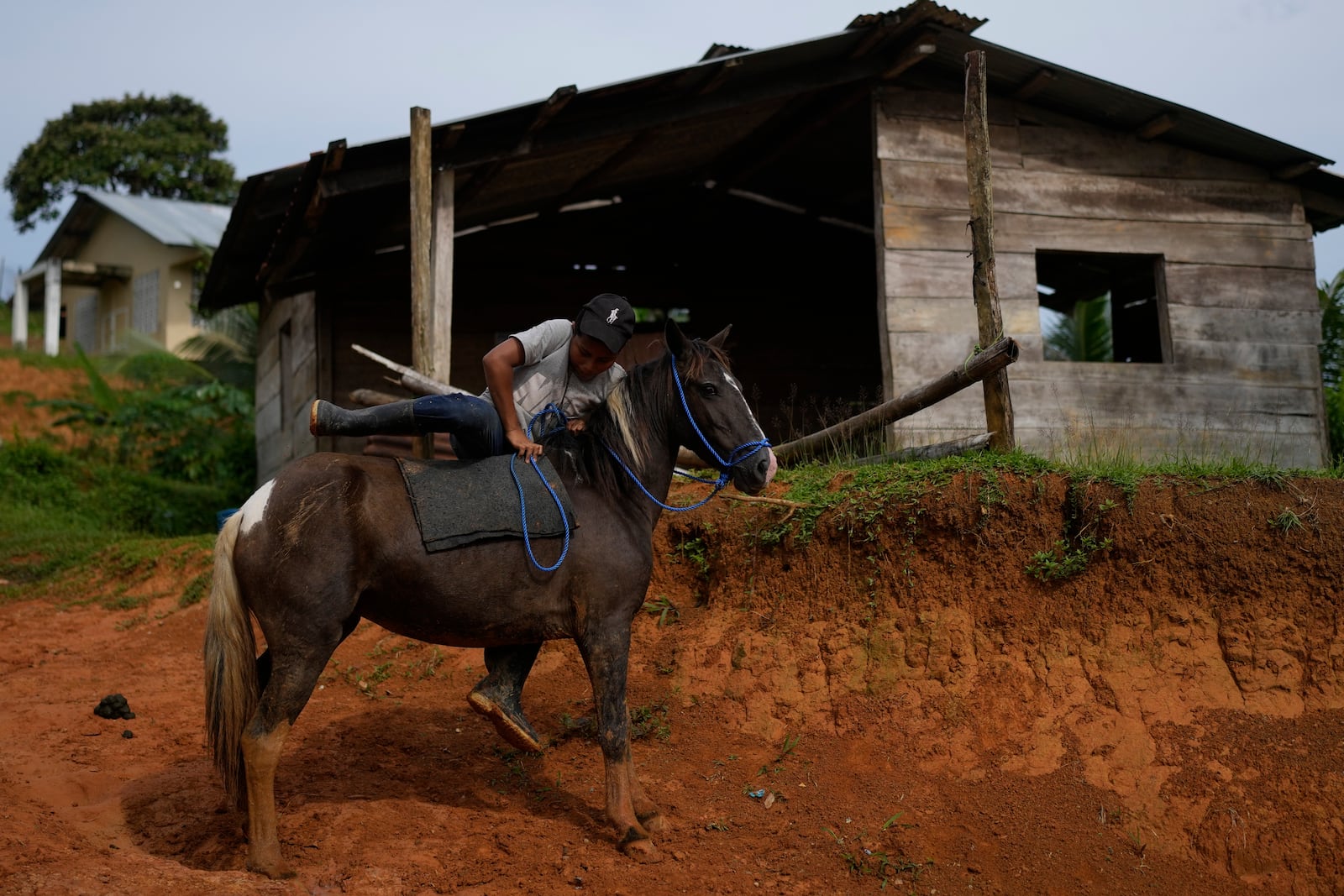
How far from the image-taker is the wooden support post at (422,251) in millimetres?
8672

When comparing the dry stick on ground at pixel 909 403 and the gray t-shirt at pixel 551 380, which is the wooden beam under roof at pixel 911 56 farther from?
the gray t-shirt at pixel 551 380

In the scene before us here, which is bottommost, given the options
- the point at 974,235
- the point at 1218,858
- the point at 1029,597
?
the point at 1218,858

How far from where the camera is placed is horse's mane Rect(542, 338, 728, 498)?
213 inches

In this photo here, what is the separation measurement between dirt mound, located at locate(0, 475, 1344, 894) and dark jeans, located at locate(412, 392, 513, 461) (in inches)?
72.7

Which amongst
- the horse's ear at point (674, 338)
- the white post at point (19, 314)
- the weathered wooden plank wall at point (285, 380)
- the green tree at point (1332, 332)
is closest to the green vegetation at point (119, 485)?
the weathered wooden plank wall at point (285, 380)

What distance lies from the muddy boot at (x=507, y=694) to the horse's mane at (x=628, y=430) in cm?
94

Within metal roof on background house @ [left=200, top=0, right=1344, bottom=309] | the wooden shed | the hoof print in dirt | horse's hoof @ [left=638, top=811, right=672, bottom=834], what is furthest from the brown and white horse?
metal roof on background house @ [left=200, top=0, right=1344, bottom=309]

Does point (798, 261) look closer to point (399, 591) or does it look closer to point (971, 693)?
point (971, 693)

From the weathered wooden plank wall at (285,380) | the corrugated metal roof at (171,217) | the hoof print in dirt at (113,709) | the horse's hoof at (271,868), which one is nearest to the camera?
the horse's hoof at (271,868)

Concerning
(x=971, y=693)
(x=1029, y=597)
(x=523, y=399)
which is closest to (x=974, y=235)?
(x=1029, y=597)

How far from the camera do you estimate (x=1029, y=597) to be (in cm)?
651

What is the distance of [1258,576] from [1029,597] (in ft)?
4.22

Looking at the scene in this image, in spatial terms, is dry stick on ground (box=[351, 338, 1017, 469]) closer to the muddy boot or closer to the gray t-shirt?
the gray t-shirt

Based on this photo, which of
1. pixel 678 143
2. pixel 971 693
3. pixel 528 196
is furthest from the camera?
pixel 528 196
